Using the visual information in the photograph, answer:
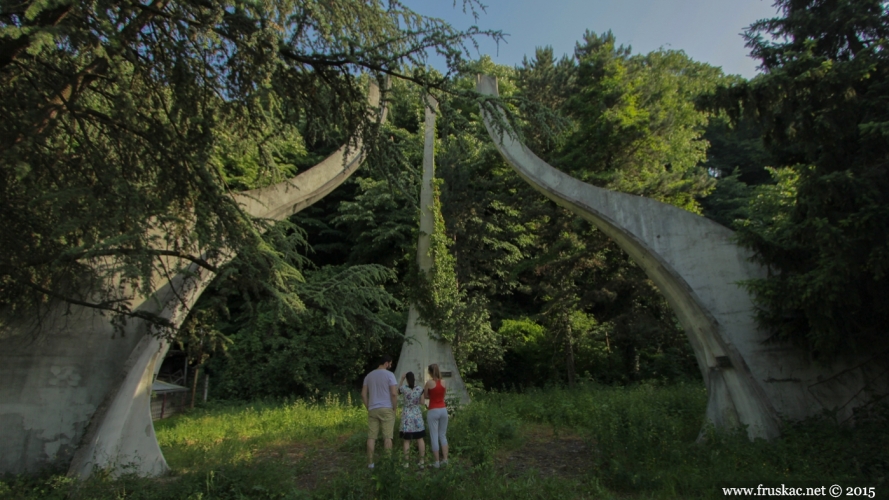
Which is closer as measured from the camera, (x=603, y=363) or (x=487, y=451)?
(x=487, y=451)

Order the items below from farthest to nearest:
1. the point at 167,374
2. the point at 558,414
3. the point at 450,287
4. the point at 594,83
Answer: the point at 167,374 < the point at 594,83 < the point at 450,287 < the point at 558,414

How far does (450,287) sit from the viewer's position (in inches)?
552

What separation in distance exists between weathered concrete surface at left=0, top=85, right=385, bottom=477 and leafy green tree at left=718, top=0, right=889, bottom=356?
501 cm

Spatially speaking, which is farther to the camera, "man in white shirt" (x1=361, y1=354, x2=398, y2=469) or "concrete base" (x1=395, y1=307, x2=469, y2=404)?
"concrete base" (x1=395, y1=307, x2=469, y2=404)

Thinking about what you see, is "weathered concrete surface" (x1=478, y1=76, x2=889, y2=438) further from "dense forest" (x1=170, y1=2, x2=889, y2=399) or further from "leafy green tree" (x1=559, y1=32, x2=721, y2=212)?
"leafy green tree" (x1=559, y1=32, x2=721, y2=212)

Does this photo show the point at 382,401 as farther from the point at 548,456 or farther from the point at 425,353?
the point at 425,353

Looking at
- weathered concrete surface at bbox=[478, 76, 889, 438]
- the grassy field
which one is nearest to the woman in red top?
the grassy field

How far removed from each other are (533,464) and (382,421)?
6.84 ft

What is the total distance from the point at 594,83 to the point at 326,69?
13.0 metres

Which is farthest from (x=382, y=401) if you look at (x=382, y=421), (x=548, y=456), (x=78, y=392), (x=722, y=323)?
(x=722, y=323)

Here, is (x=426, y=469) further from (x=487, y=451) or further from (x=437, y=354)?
(x=437, y=354)

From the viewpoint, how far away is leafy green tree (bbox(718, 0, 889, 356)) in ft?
18.7

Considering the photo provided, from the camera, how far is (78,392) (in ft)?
21.6

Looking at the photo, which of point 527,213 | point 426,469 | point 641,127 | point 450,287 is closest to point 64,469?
point 426,469
